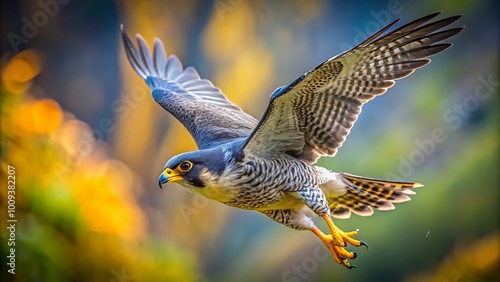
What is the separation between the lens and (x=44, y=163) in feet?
16.5

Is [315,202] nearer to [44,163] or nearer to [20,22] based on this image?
[44,163]

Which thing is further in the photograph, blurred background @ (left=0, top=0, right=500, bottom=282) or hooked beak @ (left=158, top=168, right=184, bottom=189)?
blurred background @ (left=0, top=0, right=500, bottom=282)

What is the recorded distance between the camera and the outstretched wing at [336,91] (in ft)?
8.94

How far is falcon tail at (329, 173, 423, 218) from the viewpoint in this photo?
132 inches

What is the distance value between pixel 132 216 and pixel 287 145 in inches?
91.8

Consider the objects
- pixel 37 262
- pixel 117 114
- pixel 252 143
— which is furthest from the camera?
pixel 117 114

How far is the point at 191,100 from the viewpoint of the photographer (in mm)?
3947

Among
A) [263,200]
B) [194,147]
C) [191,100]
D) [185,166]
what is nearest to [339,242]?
[263,200]

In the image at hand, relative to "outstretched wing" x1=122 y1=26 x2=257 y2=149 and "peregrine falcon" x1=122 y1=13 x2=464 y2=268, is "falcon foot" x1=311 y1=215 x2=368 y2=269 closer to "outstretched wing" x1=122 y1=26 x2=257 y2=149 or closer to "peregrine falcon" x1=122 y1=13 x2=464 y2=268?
"peregrine falcon" x1=122 y1=13 x2=464 y2=268

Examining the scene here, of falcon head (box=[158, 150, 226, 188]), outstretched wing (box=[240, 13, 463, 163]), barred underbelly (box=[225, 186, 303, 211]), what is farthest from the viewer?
barred underbelly (box=[225, 186, 303, 211])

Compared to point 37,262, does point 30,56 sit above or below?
above

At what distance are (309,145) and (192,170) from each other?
67cm

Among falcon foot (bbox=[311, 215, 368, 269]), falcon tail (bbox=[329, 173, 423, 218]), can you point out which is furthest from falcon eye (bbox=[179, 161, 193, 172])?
falcon tail (bbox=[329, 173, 423, 218])

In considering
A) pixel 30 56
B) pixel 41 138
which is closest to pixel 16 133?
pixel 41 138
